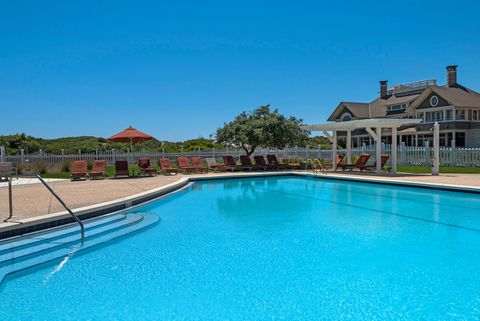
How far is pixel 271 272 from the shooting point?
4.93m

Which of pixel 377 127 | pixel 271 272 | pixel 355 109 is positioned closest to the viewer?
pixel 271 272

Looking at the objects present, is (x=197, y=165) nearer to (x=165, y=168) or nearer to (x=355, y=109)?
(x=165, y=168)

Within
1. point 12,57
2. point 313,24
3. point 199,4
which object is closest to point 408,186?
point 313,24

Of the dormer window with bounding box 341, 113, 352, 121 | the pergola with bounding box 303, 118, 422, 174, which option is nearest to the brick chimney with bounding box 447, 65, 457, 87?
the dormer window with bounding box 341, 113, 352, 121

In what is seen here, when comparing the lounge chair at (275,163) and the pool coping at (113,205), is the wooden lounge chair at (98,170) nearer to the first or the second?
the pool coping at (113,205)

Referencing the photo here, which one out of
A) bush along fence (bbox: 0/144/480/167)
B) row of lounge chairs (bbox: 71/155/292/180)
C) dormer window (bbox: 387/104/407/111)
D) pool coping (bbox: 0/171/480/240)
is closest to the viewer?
pool coping (bbox: 0/171/480/240)

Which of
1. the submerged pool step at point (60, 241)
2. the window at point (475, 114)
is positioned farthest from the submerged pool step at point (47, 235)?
the window at point (475, 114)

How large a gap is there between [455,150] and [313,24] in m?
9.89

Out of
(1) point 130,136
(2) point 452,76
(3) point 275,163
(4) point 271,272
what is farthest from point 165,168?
(2) point 452,76

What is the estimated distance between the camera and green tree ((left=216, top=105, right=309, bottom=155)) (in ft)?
67.2

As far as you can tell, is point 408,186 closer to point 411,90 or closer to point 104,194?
point 104,194

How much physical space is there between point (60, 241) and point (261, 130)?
48.8 ft

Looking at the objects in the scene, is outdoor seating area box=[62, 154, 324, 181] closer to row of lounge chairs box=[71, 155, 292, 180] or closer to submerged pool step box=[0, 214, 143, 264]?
row of lounge chairs box=[71, 155, 292, 180]

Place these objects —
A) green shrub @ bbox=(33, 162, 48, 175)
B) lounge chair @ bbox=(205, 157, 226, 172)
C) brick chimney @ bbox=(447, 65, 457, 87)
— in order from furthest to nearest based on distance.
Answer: brick chimney @ bbox=(447, 65, 457, 87) → lounge chair @ bbox=(205, 157, 226, 172) → green shrub @ bbox=(33, 162, 48, 175)
